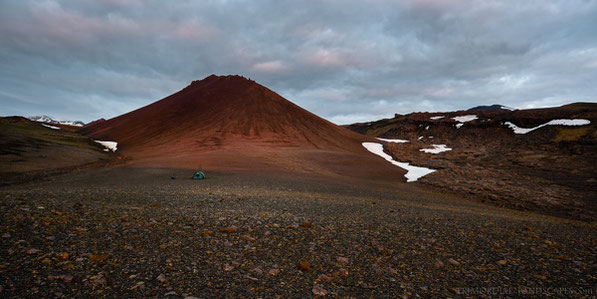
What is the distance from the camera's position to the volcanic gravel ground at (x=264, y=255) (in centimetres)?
396

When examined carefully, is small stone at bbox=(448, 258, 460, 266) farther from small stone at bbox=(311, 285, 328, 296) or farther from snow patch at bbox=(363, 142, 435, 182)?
snow patch at bbox=(363, 142, 435, 182)

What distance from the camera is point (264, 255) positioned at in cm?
543

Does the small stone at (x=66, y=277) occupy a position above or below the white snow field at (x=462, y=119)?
below

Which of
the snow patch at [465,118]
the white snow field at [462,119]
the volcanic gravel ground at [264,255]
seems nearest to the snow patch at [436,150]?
the white snow field at [462,119]

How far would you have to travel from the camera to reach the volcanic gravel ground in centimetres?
396

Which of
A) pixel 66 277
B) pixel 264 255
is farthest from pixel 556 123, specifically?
pixel 66 277

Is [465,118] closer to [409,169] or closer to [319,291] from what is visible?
[409,169]

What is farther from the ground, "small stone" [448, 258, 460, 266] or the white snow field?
the white snow field

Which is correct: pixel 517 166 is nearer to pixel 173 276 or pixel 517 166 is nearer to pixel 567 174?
pixel 567 174

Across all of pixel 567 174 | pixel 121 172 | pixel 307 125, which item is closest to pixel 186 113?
pixel 307 125

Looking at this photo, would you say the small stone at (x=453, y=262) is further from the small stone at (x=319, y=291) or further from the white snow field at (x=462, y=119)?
the white snow field at (x=462, y=119)

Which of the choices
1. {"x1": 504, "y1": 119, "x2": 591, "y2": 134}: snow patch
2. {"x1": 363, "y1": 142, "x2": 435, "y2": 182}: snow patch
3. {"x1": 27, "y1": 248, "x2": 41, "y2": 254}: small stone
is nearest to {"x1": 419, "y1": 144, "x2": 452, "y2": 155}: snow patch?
{"x1": 363, "y1": 142, "x2": 435, "y2": 182}: snow patch

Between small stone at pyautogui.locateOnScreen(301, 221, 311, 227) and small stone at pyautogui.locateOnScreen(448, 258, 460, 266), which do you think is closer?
small stone at pyautogui.locateOnScreen(448, 258, 460, 266)

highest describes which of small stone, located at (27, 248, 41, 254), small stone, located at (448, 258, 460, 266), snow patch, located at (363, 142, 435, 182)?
small stone, located at (27, 248, 41, 254)
